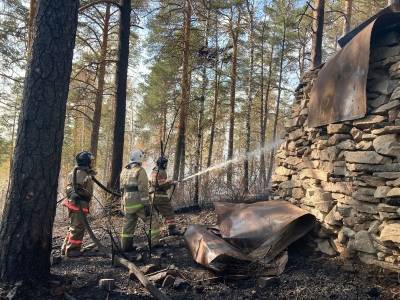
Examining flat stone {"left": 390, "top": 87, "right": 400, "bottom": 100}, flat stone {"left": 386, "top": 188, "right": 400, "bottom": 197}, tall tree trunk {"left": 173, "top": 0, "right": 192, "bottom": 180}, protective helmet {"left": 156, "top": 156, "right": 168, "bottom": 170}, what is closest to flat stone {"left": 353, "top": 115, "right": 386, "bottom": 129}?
flat stone {"left": 390, "top": 87, "right": 400, "bottom": 100}

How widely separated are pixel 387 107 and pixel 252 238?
2.45 metres

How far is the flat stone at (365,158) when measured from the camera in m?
4.48

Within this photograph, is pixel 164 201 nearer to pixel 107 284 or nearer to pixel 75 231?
pixel 75 231

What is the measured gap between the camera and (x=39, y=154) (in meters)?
4.41

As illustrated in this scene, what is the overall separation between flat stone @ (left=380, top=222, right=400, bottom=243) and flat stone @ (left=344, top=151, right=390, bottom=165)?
751mm

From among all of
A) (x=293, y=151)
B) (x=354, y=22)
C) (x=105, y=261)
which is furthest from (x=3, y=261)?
(x=354, y=22)

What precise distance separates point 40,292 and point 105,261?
68.2 inches

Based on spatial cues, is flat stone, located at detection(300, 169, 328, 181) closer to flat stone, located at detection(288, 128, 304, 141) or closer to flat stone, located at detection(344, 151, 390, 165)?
flat stone, located at detection(344, 151, 390, 165)

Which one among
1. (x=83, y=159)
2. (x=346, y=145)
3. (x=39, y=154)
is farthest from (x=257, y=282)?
(x=83, y=159)

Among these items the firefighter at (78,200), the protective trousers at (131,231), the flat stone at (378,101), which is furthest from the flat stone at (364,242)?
the firefighter at (78,200)

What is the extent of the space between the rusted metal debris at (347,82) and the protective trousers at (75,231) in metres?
4.16

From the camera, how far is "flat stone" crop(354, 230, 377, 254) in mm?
4480

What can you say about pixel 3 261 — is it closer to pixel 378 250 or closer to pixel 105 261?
pixel 105 261

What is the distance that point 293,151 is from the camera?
6.70 m
